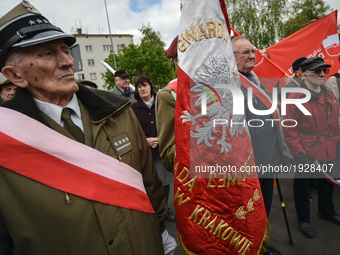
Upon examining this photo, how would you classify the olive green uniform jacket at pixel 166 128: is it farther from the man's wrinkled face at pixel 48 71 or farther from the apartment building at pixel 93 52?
the apartment building at pixel 93 52

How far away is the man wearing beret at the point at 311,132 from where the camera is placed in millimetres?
2686

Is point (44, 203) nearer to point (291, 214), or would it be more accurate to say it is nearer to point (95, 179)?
point (95, 179)

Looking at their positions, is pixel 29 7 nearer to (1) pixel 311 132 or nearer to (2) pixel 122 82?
(1) pixel 311 132

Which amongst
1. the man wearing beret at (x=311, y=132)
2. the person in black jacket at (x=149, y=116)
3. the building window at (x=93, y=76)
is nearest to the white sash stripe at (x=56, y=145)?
the person in black jacket at (x=149, y=116)

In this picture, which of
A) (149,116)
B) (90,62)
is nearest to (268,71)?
(149,116)

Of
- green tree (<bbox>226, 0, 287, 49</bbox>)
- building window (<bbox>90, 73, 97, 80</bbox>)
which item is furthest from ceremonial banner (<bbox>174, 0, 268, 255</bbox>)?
building window (<bbox>90, 73, 97, 80</bbox>)

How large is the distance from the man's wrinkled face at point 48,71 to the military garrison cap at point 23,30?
5 centimetres

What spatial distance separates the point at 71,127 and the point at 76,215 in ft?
1.65

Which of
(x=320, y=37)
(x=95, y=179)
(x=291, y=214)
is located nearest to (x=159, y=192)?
(x=95, y=179)

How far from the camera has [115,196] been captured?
1.15 m

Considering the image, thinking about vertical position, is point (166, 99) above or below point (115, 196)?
above

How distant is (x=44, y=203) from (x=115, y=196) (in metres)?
0.35

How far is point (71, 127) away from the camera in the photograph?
1210 mm

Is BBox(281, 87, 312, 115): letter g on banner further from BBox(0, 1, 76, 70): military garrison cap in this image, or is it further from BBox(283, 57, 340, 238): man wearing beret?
BBox(0, 1, 76, 70): military garrison cap
